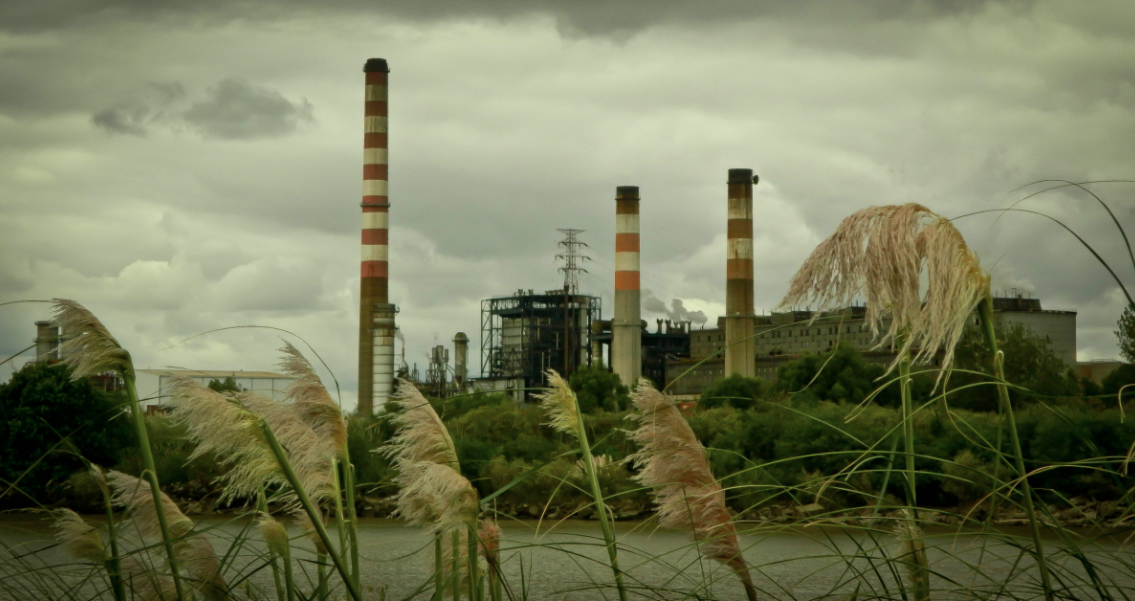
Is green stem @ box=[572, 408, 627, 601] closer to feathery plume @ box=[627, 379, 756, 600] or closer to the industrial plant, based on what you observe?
feathery plume @ box=[627, 379, 756, 600]

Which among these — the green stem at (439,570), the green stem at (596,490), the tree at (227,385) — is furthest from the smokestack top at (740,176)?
the green stem at (596,490)

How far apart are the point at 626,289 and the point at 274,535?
112 ft

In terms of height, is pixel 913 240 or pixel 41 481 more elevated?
pixel 913 240

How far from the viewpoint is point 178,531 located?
2486 millimetres

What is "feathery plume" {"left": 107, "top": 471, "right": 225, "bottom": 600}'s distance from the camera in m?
2.40

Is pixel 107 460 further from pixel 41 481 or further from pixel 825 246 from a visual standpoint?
pixel 825 246

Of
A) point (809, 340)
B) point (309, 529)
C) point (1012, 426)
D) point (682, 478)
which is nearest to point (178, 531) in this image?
point (309, 529)

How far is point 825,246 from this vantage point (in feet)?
4.89

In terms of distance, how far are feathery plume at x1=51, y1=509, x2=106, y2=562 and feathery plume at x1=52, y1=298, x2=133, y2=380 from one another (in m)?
0.63

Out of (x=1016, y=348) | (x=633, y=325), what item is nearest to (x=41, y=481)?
(x=633, y=325)

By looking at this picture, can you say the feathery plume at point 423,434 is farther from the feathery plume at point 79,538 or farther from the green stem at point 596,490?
the feathery plume at point 79,538

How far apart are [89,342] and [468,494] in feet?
2.27

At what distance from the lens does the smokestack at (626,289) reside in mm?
36250

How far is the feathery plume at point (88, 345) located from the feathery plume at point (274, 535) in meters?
0.55
